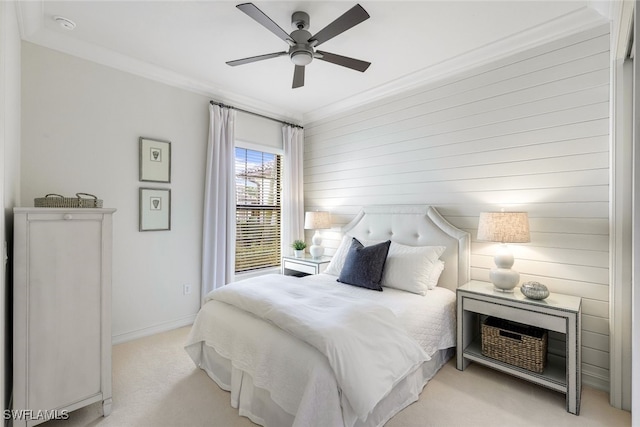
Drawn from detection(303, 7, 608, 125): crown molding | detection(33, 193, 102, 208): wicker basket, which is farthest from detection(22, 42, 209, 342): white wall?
detection(303, 7, 608, 125): crown molding

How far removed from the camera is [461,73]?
2.97 metres

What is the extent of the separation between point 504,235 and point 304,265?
2308mm

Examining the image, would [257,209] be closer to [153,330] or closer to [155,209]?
[155,209]

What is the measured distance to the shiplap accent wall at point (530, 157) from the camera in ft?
7.42

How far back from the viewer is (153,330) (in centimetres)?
321

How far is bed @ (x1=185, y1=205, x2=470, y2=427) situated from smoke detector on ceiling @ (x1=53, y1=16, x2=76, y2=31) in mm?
2436

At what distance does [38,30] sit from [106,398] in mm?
2878

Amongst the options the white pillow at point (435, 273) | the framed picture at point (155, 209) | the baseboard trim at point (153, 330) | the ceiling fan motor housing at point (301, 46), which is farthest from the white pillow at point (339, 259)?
the ceiling fan motor housing at point (301, 46)

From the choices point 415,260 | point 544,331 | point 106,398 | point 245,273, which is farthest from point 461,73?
point 106,398

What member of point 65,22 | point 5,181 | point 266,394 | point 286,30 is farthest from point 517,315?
point 65,22

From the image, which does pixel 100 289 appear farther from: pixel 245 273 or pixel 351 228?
pixel 351 228

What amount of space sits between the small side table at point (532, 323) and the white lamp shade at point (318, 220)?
1869 millimetres

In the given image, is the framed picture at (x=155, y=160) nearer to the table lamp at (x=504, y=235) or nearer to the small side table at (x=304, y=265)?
the small side table at (x=304, y=265)

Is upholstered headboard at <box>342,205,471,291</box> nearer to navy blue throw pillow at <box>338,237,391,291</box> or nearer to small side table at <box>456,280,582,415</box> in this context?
small side table at <box>456,280,582,415</box>
